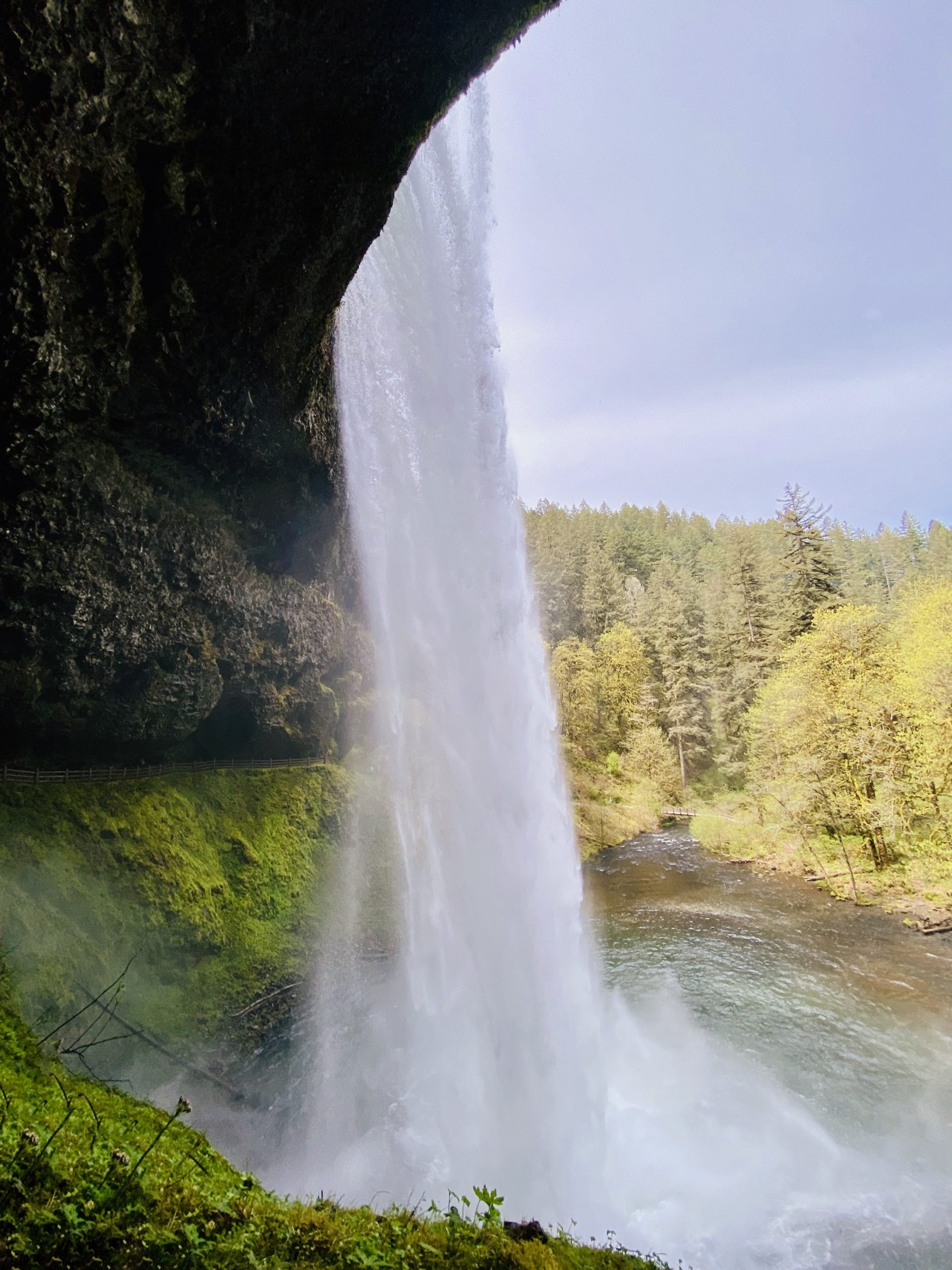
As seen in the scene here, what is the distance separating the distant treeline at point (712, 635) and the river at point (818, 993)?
14.4ft

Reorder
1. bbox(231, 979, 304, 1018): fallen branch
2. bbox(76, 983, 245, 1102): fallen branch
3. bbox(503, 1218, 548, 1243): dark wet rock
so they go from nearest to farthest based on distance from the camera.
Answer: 1. bbox(503, 1218, 548, 1243): dark wet rock
2. bbox(76, 983, 245, 1102): fallen branch
3. bbox(231, 979, 304, 1018): fallen branch

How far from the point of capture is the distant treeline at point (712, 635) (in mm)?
20609

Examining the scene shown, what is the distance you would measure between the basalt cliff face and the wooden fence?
323mm

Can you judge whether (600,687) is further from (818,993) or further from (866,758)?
(818,993)

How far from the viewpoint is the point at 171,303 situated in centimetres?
865

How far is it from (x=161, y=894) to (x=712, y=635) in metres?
34.4

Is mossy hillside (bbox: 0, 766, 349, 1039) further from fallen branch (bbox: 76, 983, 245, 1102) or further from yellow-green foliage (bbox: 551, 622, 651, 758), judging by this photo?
yellow-green foliage (bbox: 551, 622, 651, 758)

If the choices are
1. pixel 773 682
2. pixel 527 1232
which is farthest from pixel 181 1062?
pixel 773 682

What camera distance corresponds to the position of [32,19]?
5211 millimetres

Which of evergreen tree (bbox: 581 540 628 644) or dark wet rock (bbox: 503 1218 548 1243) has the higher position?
evergreen tree (bbox: 581 540 628 644)

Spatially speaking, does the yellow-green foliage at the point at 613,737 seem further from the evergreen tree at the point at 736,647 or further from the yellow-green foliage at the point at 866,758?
the yellow-green foliage at the point at 866,758

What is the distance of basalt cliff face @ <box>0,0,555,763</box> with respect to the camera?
6.21m

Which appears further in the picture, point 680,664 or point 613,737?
point 680,664

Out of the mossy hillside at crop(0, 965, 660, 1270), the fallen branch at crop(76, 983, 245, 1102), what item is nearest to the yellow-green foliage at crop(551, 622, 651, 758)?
the fallen branch at crop(76, 983, 245, 1102)
